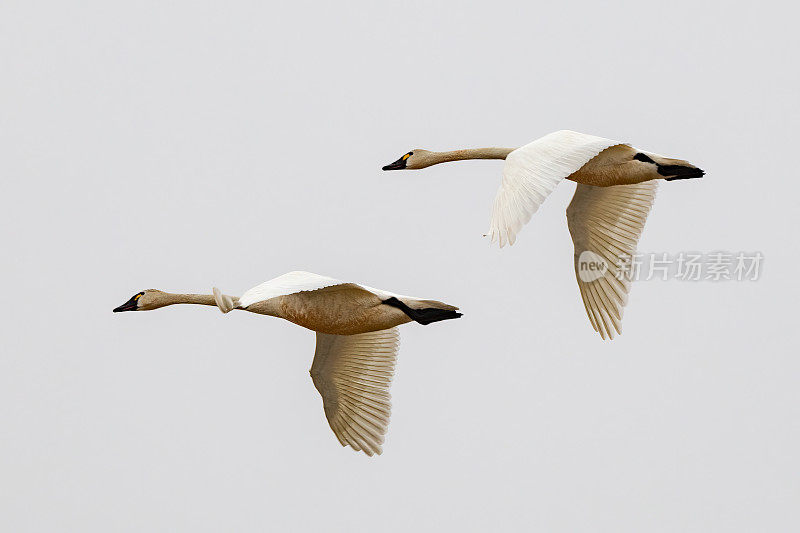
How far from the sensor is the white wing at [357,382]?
14359 mm

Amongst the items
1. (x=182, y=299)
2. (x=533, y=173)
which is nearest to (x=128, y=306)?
(x=182, y=299)

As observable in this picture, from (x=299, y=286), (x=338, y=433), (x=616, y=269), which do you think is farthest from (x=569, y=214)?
(x=299, y=286)

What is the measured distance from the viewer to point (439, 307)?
13.1 meters

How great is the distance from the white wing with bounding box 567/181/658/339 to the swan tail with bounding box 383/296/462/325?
2244mm

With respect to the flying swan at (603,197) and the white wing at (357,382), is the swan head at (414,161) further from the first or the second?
the white wing at (357,382)

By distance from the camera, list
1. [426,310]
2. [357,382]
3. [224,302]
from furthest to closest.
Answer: [357,382], [426,310], [224,302]

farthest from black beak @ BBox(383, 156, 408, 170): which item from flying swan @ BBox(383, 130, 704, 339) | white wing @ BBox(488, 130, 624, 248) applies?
white wing @ BBox(488, 130, 624, 248)

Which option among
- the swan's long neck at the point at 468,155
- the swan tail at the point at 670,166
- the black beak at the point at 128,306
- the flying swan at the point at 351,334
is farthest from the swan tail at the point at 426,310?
the black beak at the point at 128,306

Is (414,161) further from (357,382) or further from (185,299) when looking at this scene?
(185,299)

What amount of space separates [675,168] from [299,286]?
148 inches

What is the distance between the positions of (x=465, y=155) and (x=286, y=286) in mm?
3239

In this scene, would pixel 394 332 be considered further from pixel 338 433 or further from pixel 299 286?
pixel 299 286

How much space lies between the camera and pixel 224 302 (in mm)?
11664

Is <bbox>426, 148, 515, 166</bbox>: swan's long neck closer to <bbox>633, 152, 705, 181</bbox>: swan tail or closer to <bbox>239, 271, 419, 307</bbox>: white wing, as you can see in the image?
<bbox>633, 152, 705, 181</bbox>: swan tail
